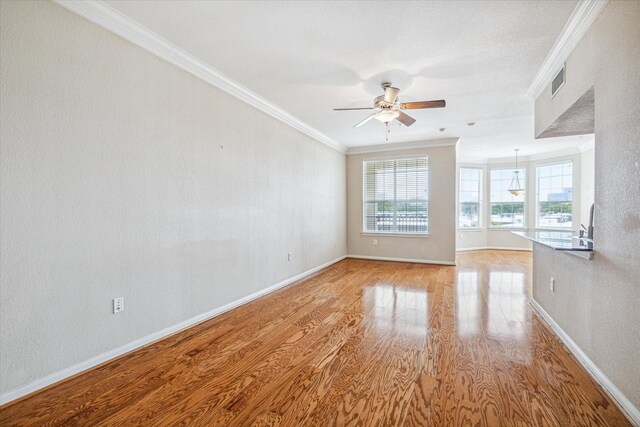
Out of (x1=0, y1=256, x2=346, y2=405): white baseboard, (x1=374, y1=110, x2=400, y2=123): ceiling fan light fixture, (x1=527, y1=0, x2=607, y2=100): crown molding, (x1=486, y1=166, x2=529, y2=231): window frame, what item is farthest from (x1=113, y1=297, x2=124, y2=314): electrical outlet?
(x1=486, y1=166, x2=529, y2=231): window frame

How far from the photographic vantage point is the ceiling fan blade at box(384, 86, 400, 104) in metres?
3.05

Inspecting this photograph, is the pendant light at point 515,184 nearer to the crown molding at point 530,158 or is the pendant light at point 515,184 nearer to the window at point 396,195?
the crown molding at point 530,158

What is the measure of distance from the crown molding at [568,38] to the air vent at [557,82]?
60 mm

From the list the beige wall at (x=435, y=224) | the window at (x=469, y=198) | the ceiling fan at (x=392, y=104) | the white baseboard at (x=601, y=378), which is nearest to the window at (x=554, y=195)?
the window at (x=469, y=198)

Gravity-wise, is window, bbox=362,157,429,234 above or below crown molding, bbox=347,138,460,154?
below

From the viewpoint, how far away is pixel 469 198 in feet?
27.7

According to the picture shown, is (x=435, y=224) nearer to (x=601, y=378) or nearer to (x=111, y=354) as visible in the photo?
(x=601, y=378)

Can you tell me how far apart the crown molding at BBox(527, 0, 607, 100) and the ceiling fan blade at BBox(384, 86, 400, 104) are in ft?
4.62

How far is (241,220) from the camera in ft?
11.8

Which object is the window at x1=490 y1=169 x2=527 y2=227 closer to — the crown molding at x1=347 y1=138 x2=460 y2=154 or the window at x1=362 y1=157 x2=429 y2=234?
the crown molding at x1=347 y1=138 x2=460 y2=154

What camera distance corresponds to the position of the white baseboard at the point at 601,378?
159 cm

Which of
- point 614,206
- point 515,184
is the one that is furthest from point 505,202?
point 614,206

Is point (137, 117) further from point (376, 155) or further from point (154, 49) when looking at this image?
point (376, 155)

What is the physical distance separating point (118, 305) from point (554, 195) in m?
9.65
